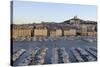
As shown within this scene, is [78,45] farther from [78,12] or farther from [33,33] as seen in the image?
[33,33]

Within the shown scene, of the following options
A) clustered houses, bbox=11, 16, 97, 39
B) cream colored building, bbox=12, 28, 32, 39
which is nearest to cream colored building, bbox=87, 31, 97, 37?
clustered houses, bbox=11, 16, 97, 39

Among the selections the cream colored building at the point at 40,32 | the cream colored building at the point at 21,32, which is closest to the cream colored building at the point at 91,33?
the cream colored building at the point at 40,32

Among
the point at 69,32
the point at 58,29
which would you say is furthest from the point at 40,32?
the point at 69,32

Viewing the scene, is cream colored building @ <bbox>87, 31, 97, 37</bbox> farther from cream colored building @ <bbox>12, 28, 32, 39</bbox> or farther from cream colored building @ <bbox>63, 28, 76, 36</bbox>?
cream colored building @ <bbox>12, 28, 32, 39</bbox>

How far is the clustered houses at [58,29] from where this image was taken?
261cm

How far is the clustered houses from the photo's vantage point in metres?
2.61

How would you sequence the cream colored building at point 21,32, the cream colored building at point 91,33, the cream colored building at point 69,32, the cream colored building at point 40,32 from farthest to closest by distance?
the cream colored building at point 91,33 → the cream colored building at point 69,32 → the cream colored building at point 40,32 → the cream colored building at point 21,32

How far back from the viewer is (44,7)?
272 centimetres

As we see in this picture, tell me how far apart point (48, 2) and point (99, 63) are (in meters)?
1.16

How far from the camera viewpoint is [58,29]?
2766 millimetres

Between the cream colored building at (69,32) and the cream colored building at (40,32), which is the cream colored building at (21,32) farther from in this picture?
the cream colored building at (69,32)

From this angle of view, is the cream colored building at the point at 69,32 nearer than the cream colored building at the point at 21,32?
No
